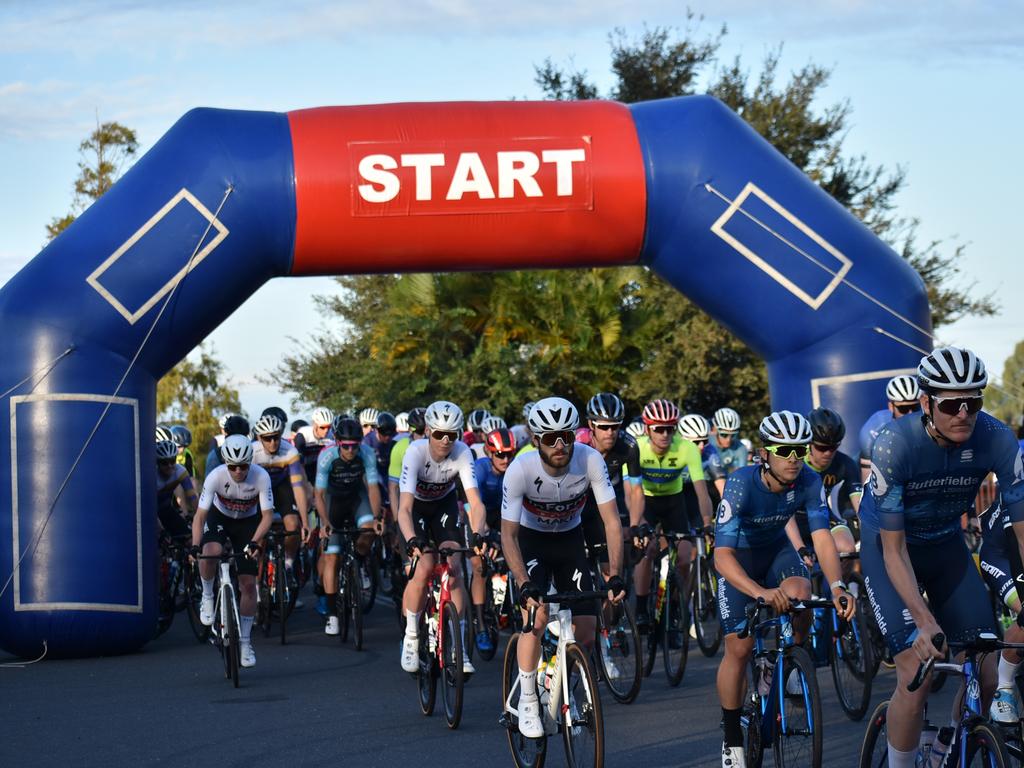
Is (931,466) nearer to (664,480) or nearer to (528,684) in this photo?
(528,684)

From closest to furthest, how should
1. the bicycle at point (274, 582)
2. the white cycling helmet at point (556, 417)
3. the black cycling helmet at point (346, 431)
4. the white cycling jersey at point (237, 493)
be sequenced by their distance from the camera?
the white cycling helmet at point (556, 417)
the white cycling jersey at point (237, 493)
the bicycle at point (274, 582)
the black cycling helmet at point (346, 431)

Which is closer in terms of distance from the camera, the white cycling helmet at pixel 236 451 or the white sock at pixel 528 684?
the white sock at pixel 528 684

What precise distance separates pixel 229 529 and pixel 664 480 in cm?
364

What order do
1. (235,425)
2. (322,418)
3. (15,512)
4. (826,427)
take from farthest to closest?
(322,418)
(235,425)
(15,512)
(826,427)

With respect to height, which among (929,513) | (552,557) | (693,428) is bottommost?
(552,557)

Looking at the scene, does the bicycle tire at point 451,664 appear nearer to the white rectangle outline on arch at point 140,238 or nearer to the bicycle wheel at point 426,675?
the bicycle wheel at point 426,675

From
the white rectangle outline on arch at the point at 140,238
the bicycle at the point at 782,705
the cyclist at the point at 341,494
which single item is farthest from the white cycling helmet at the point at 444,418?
the bicycle at the point at 782,705

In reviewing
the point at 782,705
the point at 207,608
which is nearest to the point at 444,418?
the point at 207,608

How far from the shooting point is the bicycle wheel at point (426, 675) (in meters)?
9.92

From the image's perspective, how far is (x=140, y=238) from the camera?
1337cm

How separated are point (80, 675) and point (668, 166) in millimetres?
6749

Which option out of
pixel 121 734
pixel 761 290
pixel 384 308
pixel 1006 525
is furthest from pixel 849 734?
pixel 384 308

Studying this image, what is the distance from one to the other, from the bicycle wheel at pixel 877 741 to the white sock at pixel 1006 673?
1.70 feet

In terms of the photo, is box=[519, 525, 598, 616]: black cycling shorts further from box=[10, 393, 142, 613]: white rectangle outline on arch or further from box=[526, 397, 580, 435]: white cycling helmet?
box=[10, 393, 142, 613]: white rectangle outline on arch
